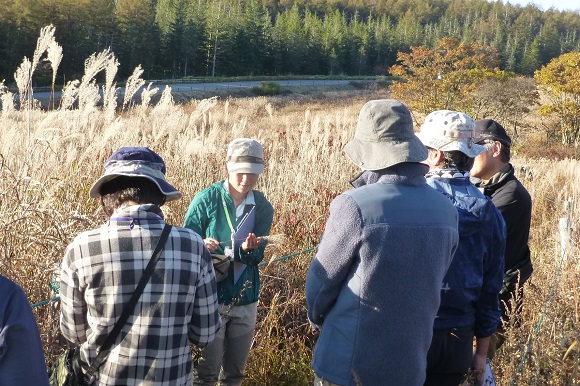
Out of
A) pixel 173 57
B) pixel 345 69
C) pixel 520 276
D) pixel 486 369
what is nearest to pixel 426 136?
pixel 486 369

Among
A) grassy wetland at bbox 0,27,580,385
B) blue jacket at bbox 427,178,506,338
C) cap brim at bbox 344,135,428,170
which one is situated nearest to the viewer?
cap brim at bbox 344,135,428,170

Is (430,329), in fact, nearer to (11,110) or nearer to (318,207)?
(318,207)

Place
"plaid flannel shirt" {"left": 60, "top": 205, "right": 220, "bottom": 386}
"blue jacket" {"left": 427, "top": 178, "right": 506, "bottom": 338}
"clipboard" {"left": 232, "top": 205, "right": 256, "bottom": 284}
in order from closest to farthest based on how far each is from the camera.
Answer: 1. "plaid flannel shirt" {"left": 60, "top": 205, "right": 220, "bottom": 386}
2. "blue jacket" {"left": 427, "top": 178, "right": 506, "bottom": 338}
3. "clipboard" {"left": 232, "top": 205, "right": 256, "bottom": 284}

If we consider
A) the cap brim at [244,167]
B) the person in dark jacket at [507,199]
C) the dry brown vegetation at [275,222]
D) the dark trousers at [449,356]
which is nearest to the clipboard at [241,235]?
the cap brim at [244,167]

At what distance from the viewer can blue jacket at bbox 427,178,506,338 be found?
7.56ft

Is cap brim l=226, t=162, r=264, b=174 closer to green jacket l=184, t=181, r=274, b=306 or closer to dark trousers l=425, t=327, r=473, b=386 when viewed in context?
green jacket l=184, t=181, r=274, b=306

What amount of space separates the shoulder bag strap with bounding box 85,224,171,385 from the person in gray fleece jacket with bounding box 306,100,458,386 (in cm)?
55

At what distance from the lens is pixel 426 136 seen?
245 centimetres

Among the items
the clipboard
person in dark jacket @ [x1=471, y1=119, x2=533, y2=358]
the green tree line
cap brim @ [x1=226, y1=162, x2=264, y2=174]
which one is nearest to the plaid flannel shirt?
the clipboard

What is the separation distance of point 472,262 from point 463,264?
4cm

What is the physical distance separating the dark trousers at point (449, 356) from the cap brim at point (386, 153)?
0.79m

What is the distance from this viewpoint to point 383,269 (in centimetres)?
193

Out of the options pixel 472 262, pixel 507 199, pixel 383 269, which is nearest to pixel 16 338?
pixel 383 269

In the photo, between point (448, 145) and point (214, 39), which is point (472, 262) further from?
point (214, 39)
